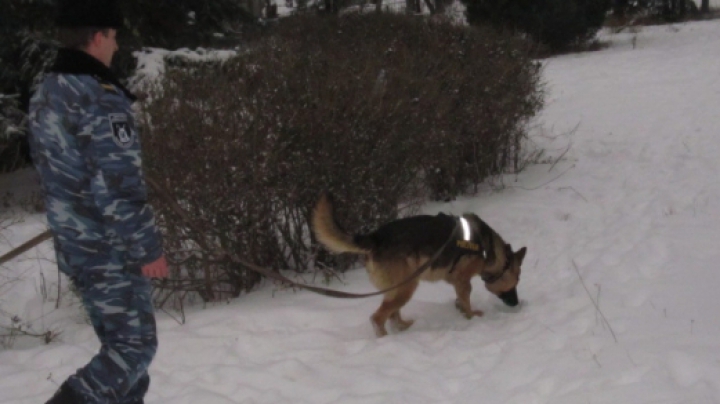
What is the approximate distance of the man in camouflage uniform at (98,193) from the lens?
2.64 meters

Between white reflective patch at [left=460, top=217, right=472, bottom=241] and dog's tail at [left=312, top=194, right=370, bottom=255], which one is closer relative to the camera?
dog's tail at [left=312, top=194, right=370, bottom=255]

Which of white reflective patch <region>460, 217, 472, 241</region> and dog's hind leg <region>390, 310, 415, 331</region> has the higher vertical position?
white reflective patch <region>460, 217, 472, 241</region>

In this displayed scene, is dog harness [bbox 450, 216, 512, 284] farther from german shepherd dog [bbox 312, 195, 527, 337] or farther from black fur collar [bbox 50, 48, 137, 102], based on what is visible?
black fur collar [bbox 50, 48, 137, 102]

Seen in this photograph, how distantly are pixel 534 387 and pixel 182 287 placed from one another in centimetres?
295

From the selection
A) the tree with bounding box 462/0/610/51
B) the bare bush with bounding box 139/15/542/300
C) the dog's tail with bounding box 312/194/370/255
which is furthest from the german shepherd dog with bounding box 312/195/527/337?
the tree with bounding box 462/0/610/51

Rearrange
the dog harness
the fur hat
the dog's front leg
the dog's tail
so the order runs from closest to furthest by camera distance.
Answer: the fur hat
the dog's tail
the dog harness
the dog's front leg

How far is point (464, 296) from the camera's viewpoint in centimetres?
513

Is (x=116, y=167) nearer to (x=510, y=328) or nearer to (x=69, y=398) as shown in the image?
(x=69, y=398)

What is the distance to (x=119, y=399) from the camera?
9.94ft

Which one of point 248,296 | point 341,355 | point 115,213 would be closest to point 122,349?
→ point 115,213

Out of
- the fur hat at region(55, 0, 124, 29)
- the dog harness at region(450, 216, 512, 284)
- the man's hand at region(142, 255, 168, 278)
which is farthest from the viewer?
the dog harness at region(450, 216, 512, 284)

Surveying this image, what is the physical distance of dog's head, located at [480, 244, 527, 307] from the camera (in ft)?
16.9

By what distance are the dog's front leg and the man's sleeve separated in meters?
2.88

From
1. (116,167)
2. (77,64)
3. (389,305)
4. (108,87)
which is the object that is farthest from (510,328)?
(77,64)
